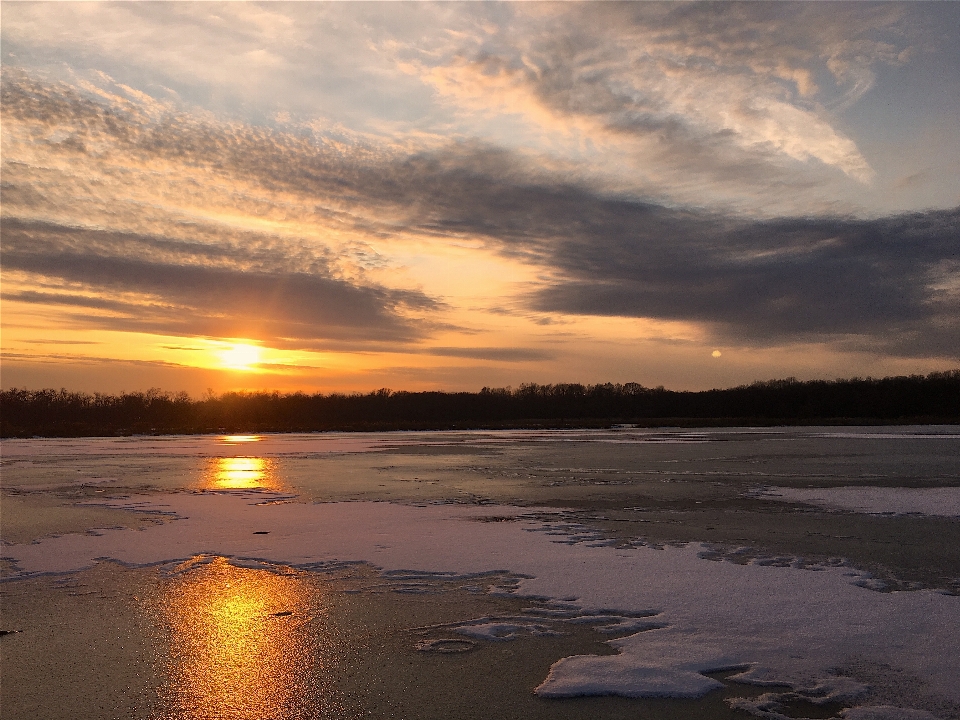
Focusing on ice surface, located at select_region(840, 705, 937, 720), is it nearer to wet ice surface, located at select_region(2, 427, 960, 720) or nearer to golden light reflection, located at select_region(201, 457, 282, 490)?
wet ice surface, located at select_region(2, 427, 960, 720)

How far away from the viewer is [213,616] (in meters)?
5.53

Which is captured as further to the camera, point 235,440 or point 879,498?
point 235,440

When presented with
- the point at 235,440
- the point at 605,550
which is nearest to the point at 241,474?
the point at 605,550

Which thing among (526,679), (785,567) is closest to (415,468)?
(785,567)

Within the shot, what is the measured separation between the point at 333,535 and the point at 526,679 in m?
5.25

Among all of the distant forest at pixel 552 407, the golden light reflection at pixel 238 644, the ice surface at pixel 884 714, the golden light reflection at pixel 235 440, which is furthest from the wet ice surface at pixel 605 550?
the distant forest at pixel 552 407

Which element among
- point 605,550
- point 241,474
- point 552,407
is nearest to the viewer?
point 605,550

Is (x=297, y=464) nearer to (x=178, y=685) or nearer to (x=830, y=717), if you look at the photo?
(x=178, y=685)

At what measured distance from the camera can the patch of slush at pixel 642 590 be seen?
4.42 meters

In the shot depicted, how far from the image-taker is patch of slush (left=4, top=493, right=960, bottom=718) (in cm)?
442

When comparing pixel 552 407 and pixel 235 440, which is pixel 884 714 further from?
pixel 552 407

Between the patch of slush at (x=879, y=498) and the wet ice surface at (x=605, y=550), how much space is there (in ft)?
0.23

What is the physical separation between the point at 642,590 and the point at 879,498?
8005 millimetres

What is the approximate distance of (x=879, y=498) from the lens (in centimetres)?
1223
